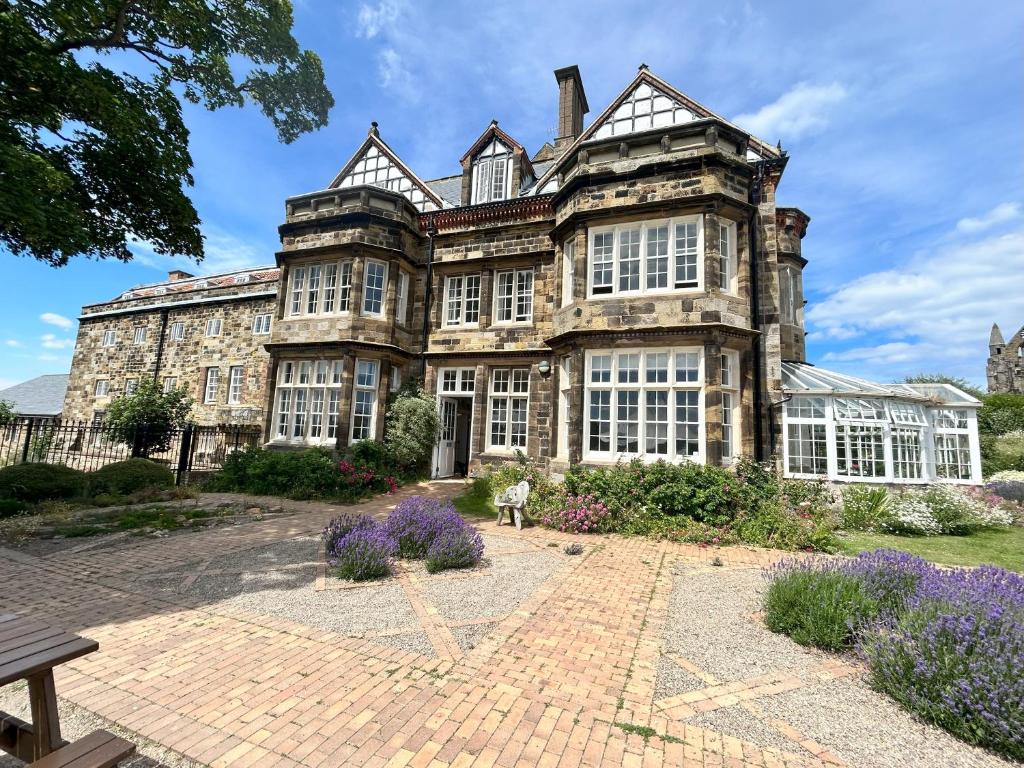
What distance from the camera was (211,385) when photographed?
75.6 feet

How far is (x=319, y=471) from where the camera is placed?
40.8ft

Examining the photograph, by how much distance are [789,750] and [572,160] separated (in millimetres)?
13991

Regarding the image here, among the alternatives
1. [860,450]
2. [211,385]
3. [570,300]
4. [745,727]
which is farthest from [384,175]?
[745,727]

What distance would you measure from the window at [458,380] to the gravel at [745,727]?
12.6 m

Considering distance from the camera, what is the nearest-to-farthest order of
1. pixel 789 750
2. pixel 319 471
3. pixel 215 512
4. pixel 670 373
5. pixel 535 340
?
pixel 789 750, pixel 215 512, pixel 670 373, pixel 319 471, pixel 535 340

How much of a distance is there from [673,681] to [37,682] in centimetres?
428

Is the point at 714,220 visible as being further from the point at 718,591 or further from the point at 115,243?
the point at 115,243

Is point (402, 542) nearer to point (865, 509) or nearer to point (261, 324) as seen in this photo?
point (865, 509)

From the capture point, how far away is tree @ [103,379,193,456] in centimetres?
1720

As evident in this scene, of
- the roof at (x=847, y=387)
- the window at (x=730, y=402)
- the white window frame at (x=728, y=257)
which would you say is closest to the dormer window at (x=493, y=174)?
the white window frame at (x=728, y=257)

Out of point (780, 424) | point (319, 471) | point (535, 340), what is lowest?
point (319, 471)

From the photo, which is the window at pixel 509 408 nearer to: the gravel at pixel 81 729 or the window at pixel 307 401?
the window at pixel 307 401

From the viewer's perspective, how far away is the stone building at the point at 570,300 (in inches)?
452

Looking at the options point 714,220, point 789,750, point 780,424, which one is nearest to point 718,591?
point 789,750
